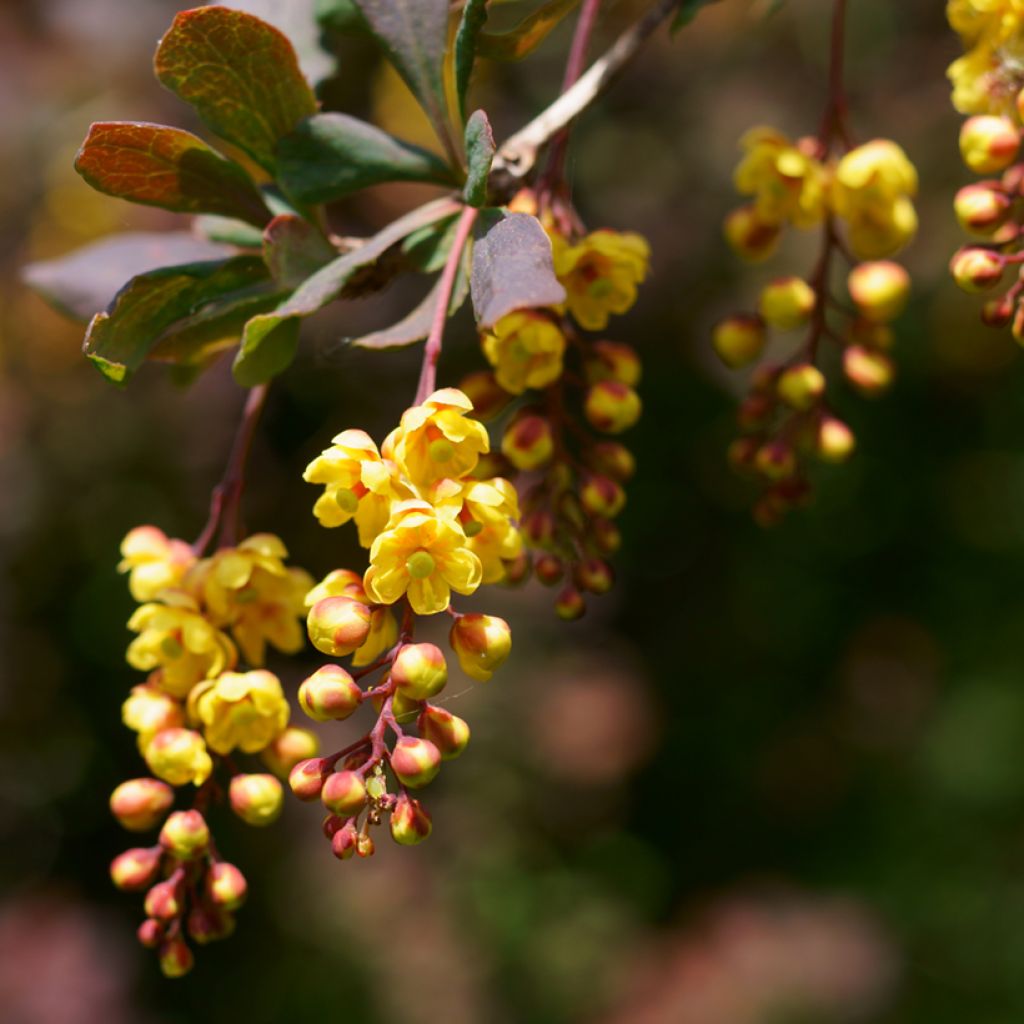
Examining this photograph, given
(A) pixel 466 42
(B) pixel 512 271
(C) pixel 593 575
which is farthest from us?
(C) pixel 593 575

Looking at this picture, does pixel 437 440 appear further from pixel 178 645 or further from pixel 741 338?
pixel 741 338

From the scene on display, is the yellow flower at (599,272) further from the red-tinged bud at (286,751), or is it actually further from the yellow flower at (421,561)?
the red-tinged bud at (286,751)

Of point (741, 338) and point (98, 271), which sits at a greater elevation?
point (98, 271)

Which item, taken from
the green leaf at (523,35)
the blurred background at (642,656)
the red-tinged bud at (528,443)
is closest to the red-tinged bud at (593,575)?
the red-tinged bud at (528,443)

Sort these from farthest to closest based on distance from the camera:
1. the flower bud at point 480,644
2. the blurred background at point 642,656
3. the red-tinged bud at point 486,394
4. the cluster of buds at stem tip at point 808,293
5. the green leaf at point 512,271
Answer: the blurred background at point 642,656 → the cluster of buds at stem tip at point 808,293 → the red-tinged bud at point 486,394 → the flower bud at point 480,644 → the green leaf at point 512,271

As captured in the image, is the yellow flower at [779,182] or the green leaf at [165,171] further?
the yellow flower at [779,182]

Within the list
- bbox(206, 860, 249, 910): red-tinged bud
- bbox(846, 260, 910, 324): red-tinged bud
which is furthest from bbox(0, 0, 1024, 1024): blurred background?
bbox(206, 860, 249, 910): red-tinged bud

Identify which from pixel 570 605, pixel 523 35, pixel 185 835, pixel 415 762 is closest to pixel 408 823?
pixel 415 762
